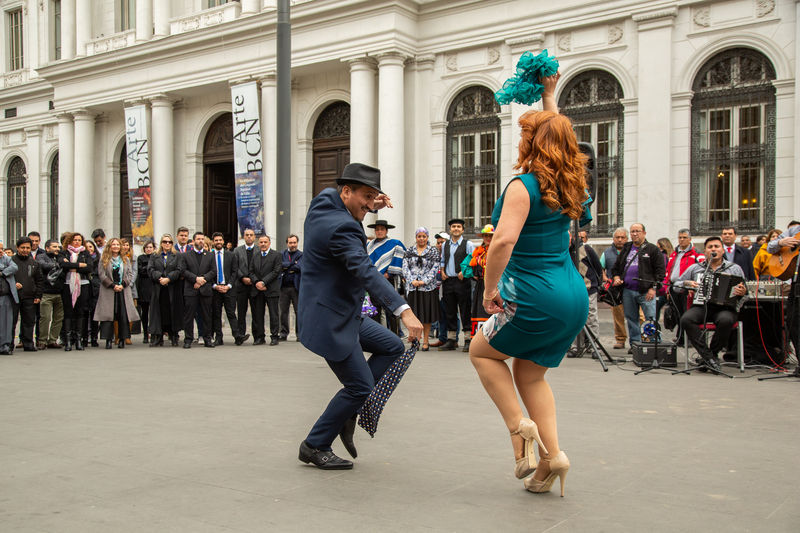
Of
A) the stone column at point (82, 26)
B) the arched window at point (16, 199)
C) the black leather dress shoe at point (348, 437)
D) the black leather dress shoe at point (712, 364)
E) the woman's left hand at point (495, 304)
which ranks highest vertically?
the stone column at point (82, 26)

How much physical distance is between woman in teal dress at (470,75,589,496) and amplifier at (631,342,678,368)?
20.0 ft

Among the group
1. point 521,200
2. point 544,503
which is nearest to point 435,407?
point 544,503

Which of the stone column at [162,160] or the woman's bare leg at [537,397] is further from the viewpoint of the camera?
the stone column at [162,160]

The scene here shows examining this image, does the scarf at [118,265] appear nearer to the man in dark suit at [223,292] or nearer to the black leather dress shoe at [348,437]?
the man in dark suit at [223,292]

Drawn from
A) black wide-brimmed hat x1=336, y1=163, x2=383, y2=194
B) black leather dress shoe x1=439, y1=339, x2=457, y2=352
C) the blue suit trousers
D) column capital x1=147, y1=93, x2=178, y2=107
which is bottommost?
black leather dress shoe x1=439, y1=339, x2=457, y2=352

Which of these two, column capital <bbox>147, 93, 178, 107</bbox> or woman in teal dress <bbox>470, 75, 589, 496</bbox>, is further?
column capital <bbox>147, 93, 178, 107</bbox>

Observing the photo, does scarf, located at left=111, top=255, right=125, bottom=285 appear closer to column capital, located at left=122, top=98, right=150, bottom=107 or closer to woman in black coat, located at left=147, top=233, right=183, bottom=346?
woman in black coat, located at left=147, top=233, right=183, bottom=346

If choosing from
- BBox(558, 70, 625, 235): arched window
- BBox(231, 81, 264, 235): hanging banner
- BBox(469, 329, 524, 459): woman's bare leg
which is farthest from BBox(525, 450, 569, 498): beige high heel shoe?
BBox(231, 81, 264, 235): hanging banner

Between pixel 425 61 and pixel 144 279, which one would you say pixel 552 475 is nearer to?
pixel 144 279

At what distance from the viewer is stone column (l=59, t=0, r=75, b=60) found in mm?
29453

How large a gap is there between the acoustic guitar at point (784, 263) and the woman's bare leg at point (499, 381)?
21.8 ft

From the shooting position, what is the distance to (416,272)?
42.6 feet

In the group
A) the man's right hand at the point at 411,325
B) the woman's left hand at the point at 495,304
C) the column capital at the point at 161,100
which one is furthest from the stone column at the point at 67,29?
the woman's left hand at the point at 495,304

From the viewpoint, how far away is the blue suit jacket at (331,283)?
4.68 m
